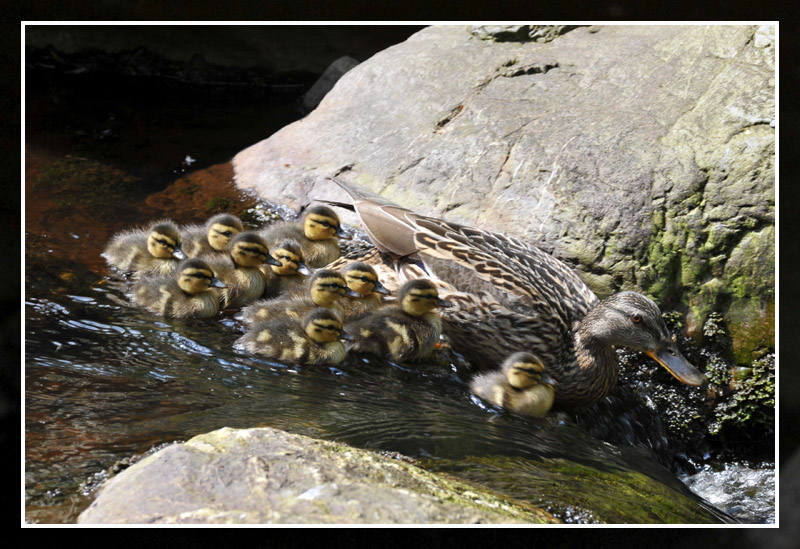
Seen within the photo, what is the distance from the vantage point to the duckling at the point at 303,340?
3.03 m

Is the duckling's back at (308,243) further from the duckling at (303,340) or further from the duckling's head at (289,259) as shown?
the duckling at (303,340)

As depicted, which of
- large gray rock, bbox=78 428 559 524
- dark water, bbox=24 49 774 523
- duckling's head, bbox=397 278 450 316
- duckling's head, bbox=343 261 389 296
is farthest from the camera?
duckling's head, bbox=343 261 389 296

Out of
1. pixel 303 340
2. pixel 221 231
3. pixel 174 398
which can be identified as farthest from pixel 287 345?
pixel 221 231

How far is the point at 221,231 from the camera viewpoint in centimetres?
380

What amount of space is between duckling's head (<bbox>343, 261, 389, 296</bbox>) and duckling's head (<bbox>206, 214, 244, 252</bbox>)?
723 mm

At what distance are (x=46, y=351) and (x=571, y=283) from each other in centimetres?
201

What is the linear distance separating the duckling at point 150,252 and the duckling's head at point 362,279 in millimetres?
836

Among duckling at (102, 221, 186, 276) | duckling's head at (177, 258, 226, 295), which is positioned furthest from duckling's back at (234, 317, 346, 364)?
duckling at (102, 221, 186, 276)

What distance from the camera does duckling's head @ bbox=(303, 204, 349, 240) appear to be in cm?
388

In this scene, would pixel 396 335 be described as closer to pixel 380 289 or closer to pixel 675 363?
pixel 380 289

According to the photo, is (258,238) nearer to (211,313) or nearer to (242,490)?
(211,313)

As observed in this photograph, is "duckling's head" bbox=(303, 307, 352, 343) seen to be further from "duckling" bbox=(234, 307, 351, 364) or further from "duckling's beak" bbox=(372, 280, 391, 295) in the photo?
"duckling's beak" bbox=(372, 280, 391, 295)

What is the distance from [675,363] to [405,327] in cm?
106
